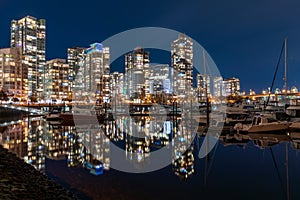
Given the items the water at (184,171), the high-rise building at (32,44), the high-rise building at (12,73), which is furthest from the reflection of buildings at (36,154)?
the high-rise building at (32,44)

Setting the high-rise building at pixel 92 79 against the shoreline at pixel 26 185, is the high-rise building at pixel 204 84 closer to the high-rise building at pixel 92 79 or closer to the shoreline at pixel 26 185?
the shoreline at pixel 26 185

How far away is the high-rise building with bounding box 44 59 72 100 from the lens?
160 m

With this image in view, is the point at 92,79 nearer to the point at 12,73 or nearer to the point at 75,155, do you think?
the point at 12,73

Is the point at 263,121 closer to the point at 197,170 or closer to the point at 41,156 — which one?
the point at 197,170

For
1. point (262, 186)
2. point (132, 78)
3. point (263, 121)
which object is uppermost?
point (132, 78)

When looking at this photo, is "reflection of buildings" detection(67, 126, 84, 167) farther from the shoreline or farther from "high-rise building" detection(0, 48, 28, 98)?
"high-rise building" detection(0, 48, 28, 98)

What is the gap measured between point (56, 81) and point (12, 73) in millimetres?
44767

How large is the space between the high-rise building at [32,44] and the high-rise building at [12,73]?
113 feet

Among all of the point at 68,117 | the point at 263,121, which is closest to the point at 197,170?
the point at 263,121

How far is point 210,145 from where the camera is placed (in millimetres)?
17109

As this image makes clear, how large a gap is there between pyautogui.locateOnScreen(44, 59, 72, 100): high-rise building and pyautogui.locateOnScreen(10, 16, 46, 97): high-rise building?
6.30 metres

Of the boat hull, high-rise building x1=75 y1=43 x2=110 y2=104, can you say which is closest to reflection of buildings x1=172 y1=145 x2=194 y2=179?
the boat hull

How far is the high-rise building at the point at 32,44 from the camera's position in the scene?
6432 inches

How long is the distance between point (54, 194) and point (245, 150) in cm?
1153
